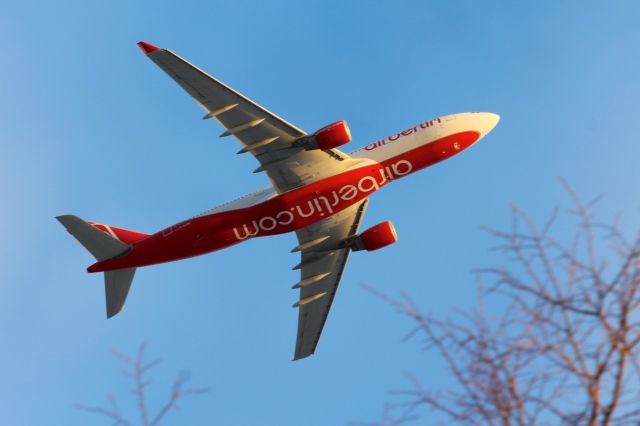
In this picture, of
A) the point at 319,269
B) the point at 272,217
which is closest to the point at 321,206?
the point at 272,217

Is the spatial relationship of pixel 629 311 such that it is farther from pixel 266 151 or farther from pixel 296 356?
pixel 296 356

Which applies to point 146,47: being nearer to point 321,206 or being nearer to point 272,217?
point 272,217

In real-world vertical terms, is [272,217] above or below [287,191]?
below

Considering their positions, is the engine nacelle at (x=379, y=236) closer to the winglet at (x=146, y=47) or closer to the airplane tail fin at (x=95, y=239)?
the airplane tail fin at (x=95, y=239)

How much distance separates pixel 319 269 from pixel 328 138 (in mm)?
10113

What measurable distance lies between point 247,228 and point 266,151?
→ 14.3 ft

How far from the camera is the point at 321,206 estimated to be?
41.2 metres

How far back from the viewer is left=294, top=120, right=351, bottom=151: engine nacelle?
128 ft

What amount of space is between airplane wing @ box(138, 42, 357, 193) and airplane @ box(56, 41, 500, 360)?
0.16 feet

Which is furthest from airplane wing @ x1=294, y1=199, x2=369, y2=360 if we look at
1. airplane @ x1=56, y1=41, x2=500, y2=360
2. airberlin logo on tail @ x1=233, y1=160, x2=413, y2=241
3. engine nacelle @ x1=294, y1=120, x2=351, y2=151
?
engine nacelle @ x1=294, y1=120, x2=351, y2=151

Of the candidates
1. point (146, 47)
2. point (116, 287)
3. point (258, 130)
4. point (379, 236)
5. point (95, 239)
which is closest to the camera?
point (146, 47)

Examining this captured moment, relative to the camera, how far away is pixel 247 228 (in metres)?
41.0

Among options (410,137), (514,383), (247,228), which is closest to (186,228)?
(247,228)

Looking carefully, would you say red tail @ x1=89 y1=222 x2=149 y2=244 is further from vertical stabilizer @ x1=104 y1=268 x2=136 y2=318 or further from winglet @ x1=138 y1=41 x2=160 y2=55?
winglet @ x1=138 y1=41 x2=160 y2=55
